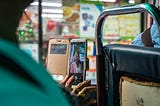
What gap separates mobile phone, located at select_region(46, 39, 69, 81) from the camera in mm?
1725

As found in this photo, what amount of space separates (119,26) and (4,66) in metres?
3.98

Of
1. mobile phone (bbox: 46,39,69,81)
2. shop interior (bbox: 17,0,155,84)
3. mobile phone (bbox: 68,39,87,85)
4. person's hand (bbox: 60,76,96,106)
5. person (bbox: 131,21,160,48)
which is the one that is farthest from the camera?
shop interior (bbox: 17,0,155,84)

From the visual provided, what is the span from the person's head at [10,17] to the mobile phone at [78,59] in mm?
1182

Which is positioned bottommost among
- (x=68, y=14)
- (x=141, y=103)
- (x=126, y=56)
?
(x=141, y=103)

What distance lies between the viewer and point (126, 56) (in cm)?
110

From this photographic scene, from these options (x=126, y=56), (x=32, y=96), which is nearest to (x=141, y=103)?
(x=126, y=56)

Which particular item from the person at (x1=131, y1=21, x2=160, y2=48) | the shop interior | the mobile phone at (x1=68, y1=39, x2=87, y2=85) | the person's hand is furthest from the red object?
the person's hand

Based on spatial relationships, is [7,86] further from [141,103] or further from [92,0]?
[92,0]

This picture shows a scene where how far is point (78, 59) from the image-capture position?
5.14 feet

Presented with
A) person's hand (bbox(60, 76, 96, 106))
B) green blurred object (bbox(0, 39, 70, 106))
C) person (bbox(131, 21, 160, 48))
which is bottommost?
person's hand (bbox(60, 76, 96, 106))

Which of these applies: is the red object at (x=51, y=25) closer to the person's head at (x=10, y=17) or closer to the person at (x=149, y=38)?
the person at (x=149, y=38)

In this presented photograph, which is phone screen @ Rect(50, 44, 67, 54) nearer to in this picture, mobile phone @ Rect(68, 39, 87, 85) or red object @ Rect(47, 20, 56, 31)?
mobile phone @ Rect(68, 39, 87, 85)

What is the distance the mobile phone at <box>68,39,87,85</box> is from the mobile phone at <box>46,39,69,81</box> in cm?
9

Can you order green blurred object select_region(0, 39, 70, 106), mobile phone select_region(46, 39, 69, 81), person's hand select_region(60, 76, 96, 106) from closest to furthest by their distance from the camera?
green blurred object select_region(0, 39, 70, 106), person's hand select_region(60, 76, 96, 106), mobile phone select_region(46, 39, 69, 81)
